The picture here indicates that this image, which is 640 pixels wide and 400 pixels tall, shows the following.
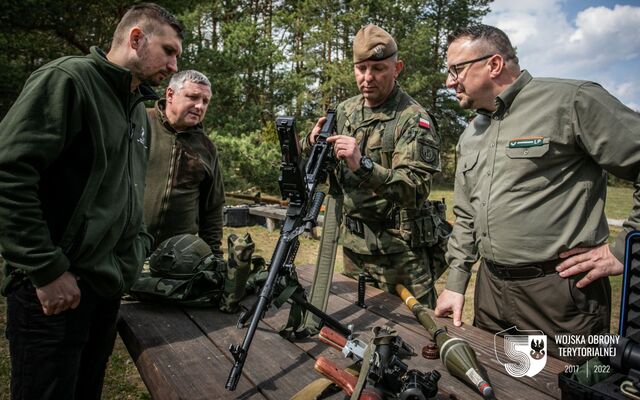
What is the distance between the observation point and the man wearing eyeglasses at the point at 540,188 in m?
2.09

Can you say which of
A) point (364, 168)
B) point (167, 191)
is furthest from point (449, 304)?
point (167, 191)

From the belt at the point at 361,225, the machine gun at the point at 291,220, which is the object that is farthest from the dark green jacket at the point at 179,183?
the machine gun at the point at 291,220

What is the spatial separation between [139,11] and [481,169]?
2.10 m

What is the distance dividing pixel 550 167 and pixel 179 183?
2.75 meters

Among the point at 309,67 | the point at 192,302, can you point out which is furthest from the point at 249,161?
the point at 309,67

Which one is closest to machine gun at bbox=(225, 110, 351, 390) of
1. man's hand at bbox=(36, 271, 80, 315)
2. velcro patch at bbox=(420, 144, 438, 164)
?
man's hand at bbox=(36, 271, 80, 315)

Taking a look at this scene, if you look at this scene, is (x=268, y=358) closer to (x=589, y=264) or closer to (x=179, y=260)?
(x=179, y=260)

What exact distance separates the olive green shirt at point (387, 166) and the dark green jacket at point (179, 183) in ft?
3.44

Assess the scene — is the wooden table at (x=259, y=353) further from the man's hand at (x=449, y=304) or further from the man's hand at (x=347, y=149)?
the man's hand at (x=347, y=149)

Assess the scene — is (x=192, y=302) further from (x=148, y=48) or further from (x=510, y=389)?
(x=510, y=389)

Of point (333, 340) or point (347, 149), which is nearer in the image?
point (333, 340)

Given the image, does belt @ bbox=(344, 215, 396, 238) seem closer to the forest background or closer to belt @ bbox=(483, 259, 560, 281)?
belt @ bbox=(483, 259, 560, 281)

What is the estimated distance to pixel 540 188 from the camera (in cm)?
225

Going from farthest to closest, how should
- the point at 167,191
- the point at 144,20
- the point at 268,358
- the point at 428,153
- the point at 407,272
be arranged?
the point at 167,191, the point at 407,272, the point at 428,153, the point at 144,20, the point at 268,358
